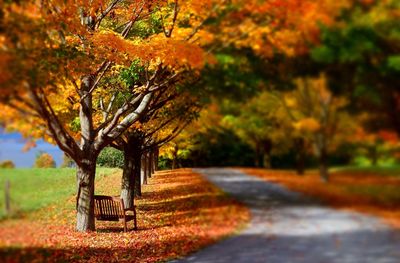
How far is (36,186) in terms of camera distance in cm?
1481

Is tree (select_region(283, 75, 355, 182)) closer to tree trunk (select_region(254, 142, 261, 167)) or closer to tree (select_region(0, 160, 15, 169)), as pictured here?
tree trunk (select_region(254, 142, 261, 167))

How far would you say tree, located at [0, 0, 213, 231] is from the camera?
21.1ft

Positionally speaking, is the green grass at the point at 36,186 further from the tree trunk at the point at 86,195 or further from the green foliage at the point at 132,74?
the green foliage at the point at 132,74

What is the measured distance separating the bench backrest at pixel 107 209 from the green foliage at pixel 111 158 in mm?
11824

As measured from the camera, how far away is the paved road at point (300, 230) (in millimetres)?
3426

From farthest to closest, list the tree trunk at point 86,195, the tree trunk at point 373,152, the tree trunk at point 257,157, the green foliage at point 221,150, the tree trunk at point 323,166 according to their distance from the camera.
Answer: the tree trunk at point 86,195, the green foliage at point 221,150, the tree trunk at point 257,157, the tree trunk at point 323,166, the tree trunk at point 373,152

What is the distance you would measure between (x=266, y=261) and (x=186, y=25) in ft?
15.3

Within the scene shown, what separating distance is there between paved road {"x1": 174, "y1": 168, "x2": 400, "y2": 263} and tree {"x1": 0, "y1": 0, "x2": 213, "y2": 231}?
5.70ft

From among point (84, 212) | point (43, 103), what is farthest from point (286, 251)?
point (84, 212)

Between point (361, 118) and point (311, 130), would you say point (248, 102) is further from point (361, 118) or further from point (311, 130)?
point (361, 118)

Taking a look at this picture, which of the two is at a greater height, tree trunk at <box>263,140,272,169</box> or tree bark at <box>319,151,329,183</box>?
tree trunk at <box>263,140,272,169</box>

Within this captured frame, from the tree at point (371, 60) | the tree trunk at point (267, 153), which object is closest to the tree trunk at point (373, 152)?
the tree at point (371, 60)

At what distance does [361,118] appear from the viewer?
330 cm

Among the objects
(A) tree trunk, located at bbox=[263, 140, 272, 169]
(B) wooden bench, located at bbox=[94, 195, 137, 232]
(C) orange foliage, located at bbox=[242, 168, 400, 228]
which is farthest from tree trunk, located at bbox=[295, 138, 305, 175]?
(B) wooden bench, located at bbox=[94, 195, 137, 232]
